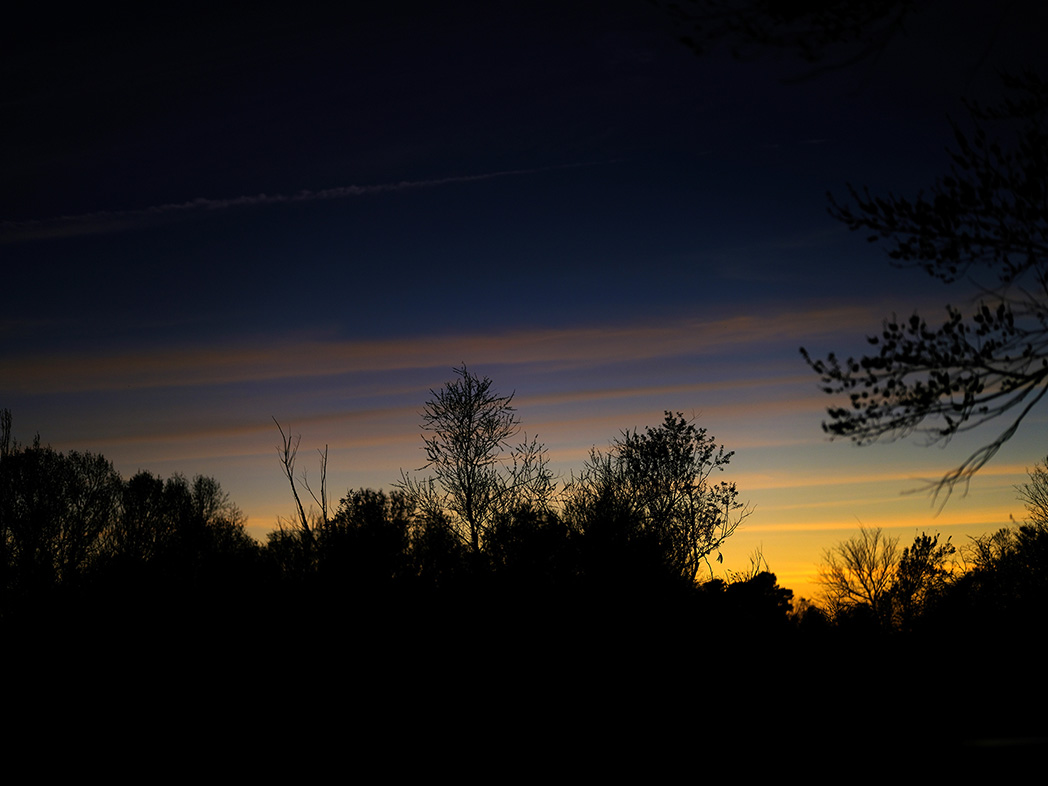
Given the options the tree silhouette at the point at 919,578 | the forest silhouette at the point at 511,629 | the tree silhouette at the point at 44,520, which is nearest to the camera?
the forest silhouette at the point at 511,629

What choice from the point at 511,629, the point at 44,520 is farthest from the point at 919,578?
the point at 44,520

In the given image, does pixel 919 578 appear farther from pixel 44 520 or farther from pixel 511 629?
pixel 44 520

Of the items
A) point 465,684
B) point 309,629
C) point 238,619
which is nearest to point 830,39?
point 465,684

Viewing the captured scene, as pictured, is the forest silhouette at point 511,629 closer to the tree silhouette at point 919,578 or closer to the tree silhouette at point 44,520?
the tree silhouette at point 44,520

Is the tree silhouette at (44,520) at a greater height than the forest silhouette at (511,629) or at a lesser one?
greater

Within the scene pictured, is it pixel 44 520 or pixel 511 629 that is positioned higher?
pixel 44 520

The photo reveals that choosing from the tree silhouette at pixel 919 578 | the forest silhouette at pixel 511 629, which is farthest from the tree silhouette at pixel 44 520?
the tree silhouette at pixel 919 578

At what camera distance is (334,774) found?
55.5 ft

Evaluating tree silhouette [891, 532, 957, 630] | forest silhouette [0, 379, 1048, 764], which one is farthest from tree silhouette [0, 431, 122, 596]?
tree silhouette [891, 532, 957, 630]

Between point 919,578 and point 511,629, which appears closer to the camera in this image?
point 511,629

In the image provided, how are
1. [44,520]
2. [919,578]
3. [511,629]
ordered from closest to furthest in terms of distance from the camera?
1. [511,629]
2. [44,520]
3. [919,578]

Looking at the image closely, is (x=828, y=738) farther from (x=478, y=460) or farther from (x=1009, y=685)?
→ (x=478, y=460)

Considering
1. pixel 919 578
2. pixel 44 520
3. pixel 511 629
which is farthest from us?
pixel 919 578

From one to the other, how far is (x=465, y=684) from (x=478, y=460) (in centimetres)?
1282
